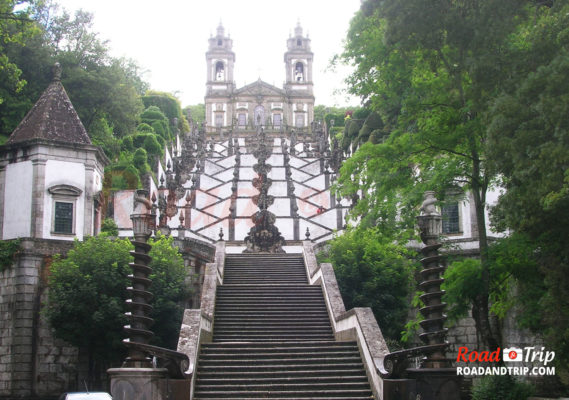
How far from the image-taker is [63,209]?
2388 centimetres

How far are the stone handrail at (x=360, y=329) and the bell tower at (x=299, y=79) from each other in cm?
7104

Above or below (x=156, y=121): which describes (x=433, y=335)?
below

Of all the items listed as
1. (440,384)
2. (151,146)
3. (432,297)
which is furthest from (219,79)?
(440,384)

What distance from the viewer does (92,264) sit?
21391 millimetres

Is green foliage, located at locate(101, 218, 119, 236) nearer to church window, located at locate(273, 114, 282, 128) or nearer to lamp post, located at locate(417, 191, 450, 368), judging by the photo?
lamp post, located at locate(417, 191, 450, 368)

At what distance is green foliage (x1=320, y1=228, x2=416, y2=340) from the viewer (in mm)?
21344

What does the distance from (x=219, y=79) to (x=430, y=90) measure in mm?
79608

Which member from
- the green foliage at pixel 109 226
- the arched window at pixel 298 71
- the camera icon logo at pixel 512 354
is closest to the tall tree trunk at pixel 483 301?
the camera icon logo at pixel 512 354

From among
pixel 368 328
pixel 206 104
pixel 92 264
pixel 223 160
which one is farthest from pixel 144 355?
pixel 206 104

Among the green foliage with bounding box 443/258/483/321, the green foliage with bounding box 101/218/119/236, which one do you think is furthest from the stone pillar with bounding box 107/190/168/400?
the green foliage with bounding box 101/218/119/236

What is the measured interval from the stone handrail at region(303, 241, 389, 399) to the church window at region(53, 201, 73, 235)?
9.56 m

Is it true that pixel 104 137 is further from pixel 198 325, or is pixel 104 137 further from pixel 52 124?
pixel 198 325

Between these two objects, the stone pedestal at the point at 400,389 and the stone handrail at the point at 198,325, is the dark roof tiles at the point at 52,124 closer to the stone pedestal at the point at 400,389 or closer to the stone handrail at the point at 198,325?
the stone handrail at the point at 198,325

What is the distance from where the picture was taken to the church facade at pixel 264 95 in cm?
8962
